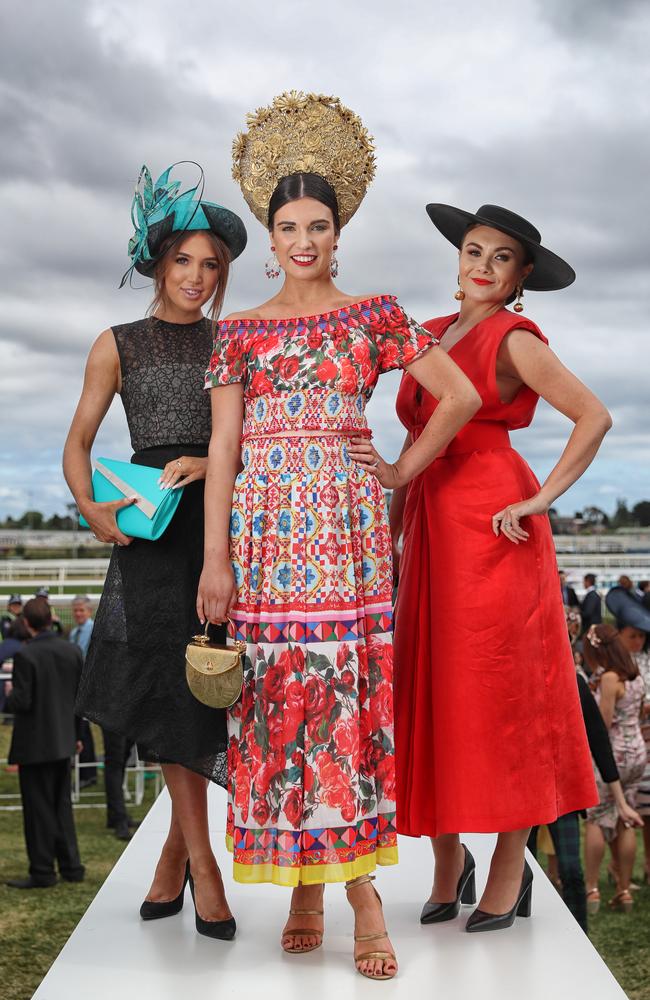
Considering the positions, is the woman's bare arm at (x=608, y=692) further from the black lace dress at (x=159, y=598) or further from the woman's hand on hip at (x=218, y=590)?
the woman's hand on hip at (x=218, y=590)

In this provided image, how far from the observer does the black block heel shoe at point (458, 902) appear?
3.26m

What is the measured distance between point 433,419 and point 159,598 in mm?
936

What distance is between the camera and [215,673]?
2723mm

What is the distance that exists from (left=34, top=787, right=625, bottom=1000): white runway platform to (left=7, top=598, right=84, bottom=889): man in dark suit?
458 centimetres

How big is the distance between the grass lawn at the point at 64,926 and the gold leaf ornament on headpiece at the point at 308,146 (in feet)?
15.8

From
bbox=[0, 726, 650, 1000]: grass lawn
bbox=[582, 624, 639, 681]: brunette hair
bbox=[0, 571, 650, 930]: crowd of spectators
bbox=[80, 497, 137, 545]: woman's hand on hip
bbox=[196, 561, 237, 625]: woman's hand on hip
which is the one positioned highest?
bbox=[80, 497, 137, 545]: woman's hand on hip

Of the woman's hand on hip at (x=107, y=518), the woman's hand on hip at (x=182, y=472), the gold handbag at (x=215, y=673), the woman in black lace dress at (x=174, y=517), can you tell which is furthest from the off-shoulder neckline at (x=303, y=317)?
the gold handbag at (x=215, y=673)

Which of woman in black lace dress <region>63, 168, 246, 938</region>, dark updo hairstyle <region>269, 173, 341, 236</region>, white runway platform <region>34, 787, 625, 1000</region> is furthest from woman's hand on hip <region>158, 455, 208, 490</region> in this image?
white runway platform <region>34, 787, 625, 1000</region>

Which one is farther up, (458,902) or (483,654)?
(483,654)

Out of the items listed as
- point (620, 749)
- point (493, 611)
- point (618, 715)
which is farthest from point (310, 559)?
point (620, 749)

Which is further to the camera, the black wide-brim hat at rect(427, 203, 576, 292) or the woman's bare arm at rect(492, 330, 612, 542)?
the black wide-brim hat at rect(427, 203, 576, 292)

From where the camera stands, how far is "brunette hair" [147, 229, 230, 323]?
124 inches

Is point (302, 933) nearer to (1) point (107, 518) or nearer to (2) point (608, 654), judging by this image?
(1) point (107, 518)

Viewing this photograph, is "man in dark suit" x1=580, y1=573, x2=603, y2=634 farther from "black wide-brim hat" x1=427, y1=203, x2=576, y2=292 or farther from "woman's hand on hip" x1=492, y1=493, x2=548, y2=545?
"woman's hand on hip" x1=492, y1=493, x2=548, y2=545
